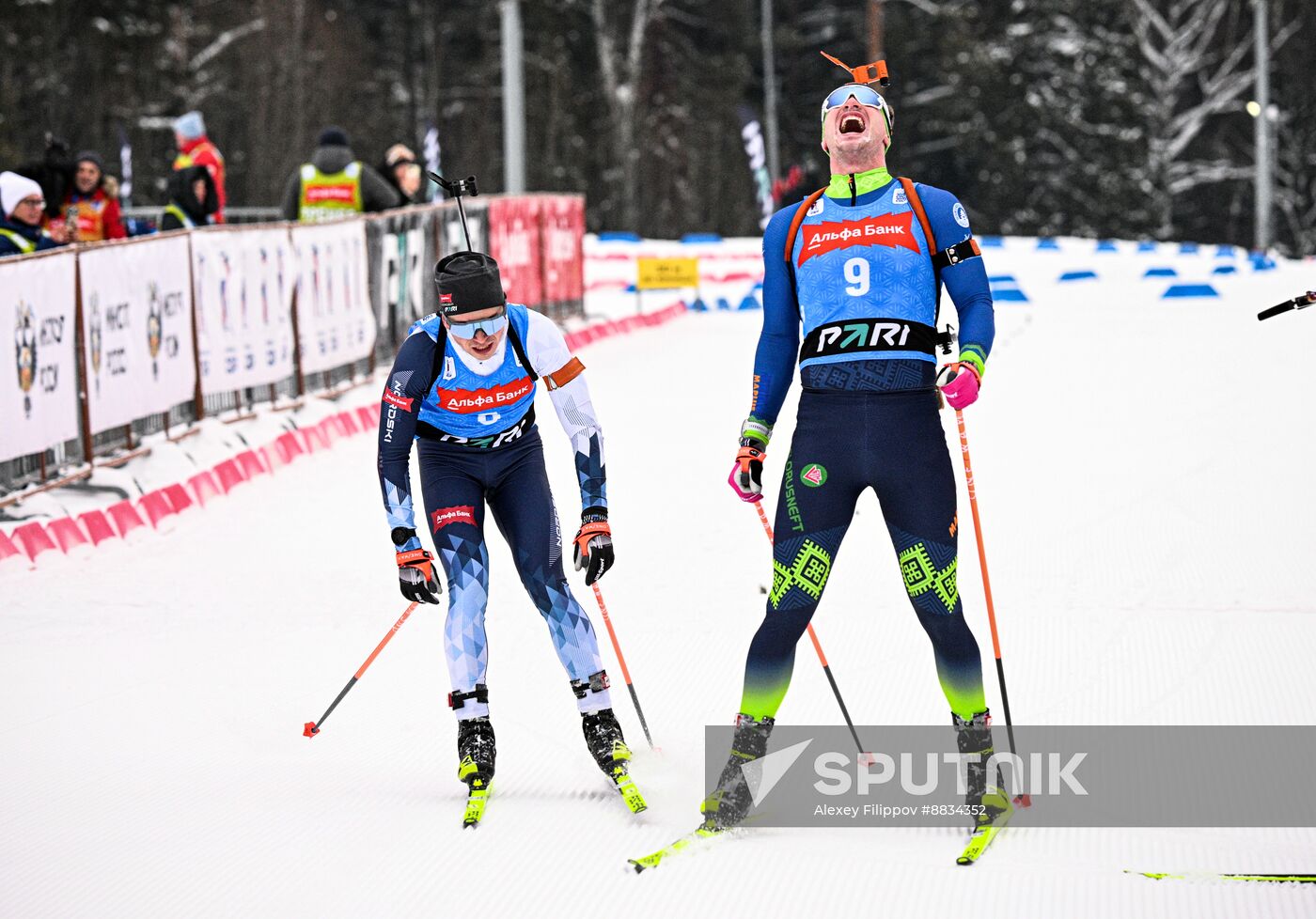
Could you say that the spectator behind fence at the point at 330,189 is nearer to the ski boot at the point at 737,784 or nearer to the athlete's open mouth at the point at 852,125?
the athlete's open mouth at the point at 852,125

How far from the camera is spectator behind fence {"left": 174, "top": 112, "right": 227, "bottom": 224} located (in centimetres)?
1425

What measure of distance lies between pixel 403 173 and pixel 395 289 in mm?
1035

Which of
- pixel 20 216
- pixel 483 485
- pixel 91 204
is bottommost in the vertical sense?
pixel 483 485

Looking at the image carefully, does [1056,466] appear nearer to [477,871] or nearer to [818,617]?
[818,617]

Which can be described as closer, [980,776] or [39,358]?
[980,776]

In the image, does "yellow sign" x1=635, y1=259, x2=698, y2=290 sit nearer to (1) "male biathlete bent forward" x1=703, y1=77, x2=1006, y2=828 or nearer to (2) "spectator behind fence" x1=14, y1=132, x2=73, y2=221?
(2) "spectator behind fence" x1=14, y1=132, x2=73, y2=221

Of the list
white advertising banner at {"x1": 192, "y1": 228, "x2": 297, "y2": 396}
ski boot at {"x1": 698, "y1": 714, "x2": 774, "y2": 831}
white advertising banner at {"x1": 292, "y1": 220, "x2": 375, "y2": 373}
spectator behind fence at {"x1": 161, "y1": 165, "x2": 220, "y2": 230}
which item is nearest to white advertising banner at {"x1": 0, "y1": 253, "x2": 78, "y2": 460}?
white advertising banner at {"x1": 192, "y1": 228, "x2": 297, "y2": 396}

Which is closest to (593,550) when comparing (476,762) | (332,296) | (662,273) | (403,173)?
(476,762)

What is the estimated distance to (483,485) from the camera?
5.42 meters

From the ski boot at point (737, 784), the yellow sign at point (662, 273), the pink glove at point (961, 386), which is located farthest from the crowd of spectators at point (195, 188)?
the pink glove at point (961, 386)

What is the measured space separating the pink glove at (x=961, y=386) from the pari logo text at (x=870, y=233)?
352mm

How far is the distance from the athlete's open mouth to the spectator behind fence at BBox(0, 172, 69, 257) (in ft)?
22.6

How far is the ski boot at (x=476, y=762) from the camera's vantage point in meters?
5.17

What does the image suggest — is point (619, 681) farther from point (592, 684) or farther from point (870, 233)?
point (870, 233)
